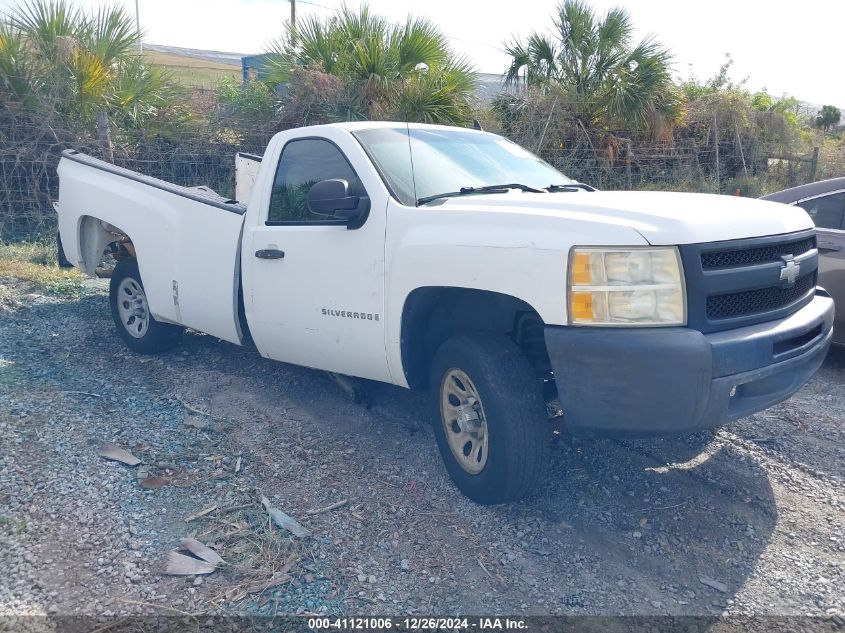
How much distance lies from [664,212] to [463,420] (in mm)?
1428

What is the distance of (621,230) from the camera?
128 inches

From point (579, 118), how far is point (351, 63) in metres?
4.38

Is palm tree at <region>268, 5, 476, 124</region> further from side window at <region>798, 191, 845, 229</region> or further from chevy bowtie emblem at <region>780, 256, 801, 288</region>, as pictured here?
chevy bowtie emblem at <region>780, 256, 801, 288</region>

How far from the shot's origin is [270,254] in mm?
4824

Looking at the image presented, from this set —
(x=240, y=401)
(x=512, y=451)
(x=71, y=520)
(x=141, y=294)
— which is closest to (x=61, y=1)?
(x=141, y=294)

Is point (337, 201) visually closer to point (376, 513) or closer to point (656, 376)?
point (376, 513)

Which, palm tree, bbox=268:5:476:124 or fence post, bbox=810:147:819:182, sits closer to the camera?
palm tree, bbox=268:5:476:124

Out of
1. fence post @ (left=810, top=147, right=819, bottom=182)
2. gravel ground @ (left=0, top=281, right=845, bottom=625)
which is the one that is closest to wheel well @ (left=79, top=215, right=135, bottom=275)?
gravel ground @ (left=0, top=281, right=845, bottom=625)

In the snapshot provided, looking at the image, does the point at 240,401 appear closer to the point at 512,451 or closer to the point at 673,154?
the point at 512,451

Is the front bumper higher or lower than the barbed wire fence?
lower

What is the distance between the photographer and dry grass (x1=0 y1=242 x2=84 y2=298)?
7.96 metres

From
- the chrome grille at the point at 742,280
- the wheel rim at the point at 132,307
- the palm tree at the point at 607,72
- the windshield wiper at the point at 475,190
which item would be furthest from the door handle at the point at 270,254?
the palm tree at the point at 607,72

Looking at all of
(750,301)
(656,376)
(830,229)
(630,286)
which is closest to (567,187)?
(750,301)

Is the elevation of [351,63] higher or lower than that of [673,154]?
higher
